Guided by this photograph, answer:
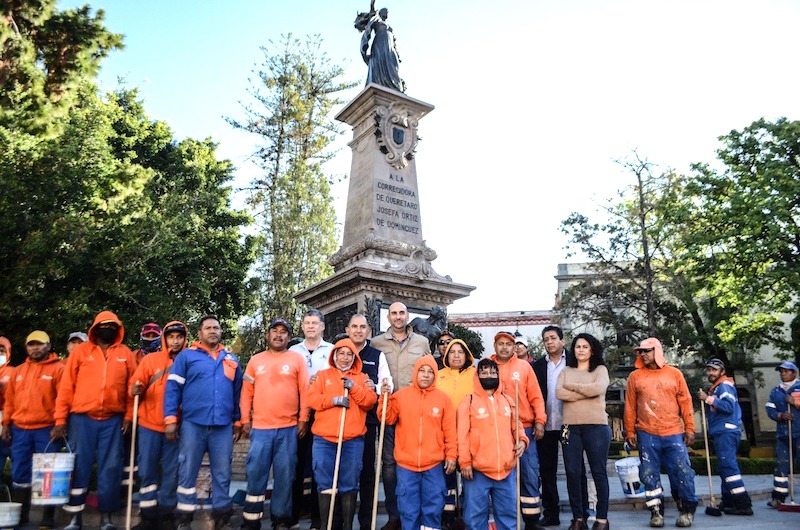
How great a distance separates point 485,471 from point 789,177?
66.2 feet

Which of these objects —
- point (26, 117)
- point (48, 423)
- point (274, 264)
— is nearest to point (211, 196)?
point (274, 264)

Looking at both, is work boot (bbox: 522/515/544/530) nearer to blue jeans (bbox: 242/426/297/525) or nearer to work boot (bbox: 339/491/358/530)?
work boot (bbox: 339/491/358/530)

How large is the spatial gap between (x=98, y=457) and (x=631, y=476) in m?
5.80

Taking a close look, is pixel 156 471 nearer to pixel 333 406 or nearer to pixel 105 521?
pixel 105 521

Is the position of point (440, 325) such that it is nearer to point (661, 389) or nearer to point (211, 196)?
point (661, 389)

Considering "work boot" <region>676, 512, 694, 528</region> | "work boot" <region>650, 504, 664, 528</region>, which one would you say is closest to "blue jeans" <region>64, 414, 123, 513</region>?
"work boot" <region>650, 504, 664, 528</region>

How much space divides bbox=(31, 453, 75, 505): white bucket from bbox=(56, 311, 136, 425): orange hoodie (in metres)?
0.57

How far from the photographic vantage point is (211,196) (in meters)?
23.0

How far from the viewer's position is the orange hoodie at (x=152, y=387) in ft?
19.8

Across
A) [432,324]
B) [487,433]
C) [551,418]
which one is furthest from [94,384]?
[432,324]

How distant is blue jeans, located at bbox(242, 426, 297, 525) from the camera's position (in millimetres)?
5605

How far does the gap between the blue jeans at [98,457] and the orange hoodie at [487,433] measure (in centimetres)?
324

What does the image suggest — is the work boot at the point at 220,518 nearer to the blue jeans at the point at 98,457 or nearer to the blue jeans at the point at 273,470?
the blue jeans at the point at 273,470

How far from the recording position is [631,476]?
744cm
